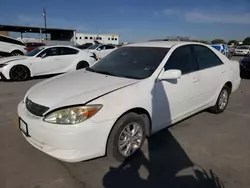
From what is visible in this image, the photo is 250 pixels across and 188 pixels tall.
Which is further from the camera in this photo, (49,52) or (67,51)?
(67,51)

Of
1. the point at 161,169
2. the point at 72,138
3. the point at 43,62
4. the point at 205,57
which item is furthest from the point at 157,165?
the point at 43,62

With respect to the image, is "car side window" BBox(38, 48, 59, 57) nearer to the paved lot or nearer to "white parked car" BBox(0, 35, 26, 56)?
the paved lot

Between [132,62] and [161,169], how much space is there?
174 cm

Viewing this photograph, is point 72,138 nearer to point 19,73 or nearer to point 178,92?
point 178,92

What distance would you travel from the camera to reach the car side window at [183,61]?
3743 mm

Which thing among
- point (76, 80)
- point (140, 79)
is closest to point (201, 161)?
point (140, 79)

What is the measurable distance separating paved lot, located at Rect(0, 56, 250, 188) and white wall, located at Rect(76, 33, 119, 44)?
61682 mm

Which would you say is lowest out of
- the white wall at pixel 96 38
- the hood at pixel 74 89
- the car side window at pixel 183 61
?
the hood at pixel 74 89

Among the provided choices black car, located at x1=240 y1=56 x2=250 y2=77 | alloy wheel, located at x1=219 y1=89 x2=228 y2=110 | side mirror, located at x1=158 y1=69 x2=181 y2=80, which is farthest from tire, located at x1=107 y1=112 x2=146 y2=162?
black car, located at x1=240 y1=56 x2=250 y2=77

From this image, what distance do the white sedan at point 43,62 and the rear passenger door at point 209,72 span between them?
711cm

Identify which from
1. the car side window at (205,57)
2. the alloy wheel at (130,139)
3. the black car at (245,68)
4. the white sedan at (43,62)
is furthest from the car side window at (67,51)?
the alloy wheel at (130,139)

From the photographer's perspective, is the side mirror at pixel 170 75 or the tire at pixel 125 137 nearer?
the tire at pixel 125 137

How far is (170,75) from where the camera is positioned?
11.0 ft

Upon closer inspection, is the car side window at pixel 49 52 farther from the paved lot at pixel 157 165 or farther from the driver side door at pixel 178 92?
the driver side door at pixel 178 92
